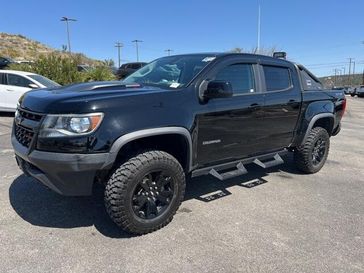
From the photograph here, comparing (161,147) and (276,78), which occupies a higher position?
(276,78)

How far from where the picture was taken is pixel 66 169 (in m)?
3.25

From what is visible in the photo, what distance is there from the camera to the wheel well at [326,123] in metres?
6.07

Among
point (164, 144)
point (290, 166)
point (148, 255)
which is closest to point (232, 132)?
point (164, 144)

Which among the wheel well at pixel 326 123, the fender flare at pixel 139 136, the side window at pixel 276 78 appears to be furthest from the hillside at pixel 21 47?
the fender flare at pixel 139 136

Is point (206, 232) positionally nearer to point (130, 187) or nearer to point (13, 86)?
point (130, 187)

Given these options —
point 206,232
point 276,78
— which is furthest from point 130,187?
point 276,78

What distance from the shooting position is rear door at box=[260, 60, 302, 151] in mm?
4879

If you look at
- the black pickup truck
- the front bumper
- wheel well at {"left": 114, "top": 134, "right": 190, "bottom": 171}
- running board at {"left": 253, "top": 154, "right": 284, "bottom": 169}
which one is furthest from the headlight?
running board at {"left": 253, "top": 154, "right": 284, "bottom": 169}

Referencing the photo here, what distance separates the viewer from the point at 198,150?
13.2 feet

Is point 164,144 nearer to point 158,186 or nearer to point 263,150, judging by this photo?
point 158,186

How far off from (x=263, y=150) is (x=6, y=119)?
897 centimetres

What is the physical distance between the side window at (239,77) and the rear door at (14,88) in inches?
345

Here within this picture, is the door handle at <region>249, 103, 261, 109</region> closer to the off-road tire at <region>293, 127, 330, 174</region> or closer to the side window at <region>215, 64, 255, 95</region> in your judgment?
the side window at <region>215, 64, 255, 95</region>

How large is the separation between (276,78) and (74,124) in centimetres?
304
